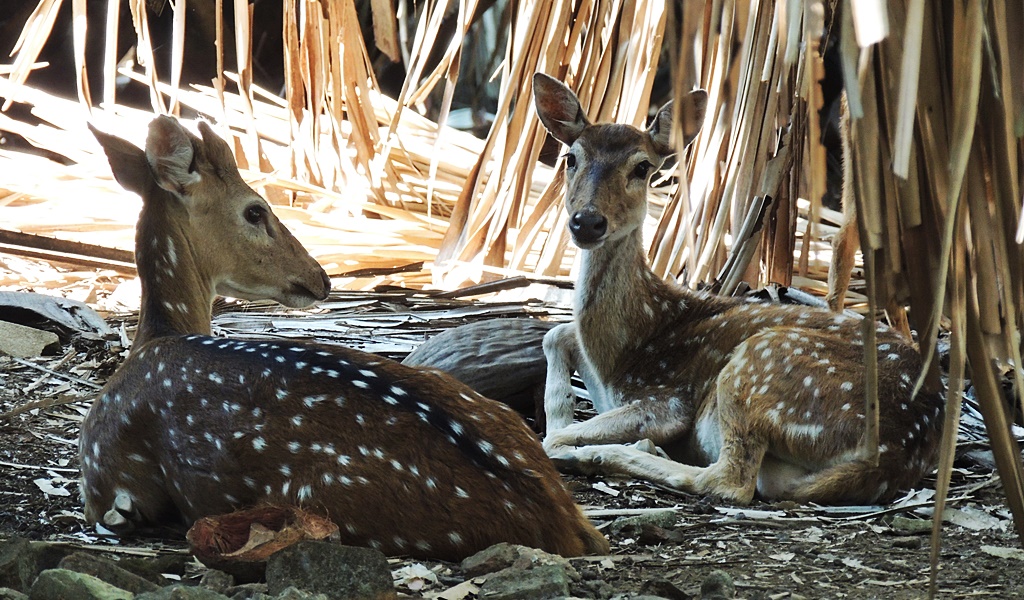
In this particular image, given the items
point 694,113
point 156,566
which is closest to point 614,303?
point 694,113

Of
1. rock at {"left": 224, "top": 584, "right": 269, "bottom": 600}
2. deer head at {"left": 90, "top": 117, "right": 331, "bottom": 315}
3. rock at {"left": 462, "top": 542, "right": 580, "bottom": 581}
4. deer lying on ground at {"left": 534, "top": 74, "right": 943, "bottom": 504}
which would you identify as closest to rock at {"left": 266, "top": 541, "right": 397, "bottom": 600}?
rock at {"left": 224, "top": 584, "right": 269, "bottom": 600}

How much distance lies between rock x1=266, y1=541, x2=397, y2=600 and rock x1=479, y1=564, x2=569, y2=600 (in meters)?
0.23

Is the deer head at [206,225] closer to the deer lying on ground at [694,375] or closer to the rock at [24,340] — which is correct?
the deer lying on ground at [694,375]

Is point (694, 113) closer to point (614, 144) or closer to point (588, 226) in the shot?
point (614, 144)

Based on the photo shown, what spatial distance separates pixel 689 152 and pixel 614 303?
1.46m

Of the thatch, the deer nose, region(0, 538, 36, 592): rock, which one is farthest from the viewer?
the deer nose

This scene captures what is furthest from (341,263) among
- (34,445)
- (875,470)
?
(875,470)

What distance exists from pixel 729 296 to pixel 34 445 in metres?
3.07

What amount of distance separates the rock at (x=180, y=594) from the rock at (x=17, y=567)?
0.47 m

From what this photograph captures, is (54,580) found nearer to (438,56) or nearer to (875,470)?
(875,470)

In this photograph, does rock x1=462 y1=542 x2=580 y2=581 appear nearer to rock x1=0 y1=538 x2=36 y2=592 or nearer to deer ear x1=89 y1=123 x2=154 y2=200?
rock x1=0 y1=538 x2=36 y2=592

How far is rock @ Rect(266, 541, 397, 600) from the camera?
239 centimetres

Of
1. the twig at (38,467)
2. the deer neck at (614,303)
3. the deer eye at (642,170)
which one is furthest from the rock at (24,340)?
the deer eye at (642,170)

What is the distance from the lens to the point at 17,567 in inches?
99.0
